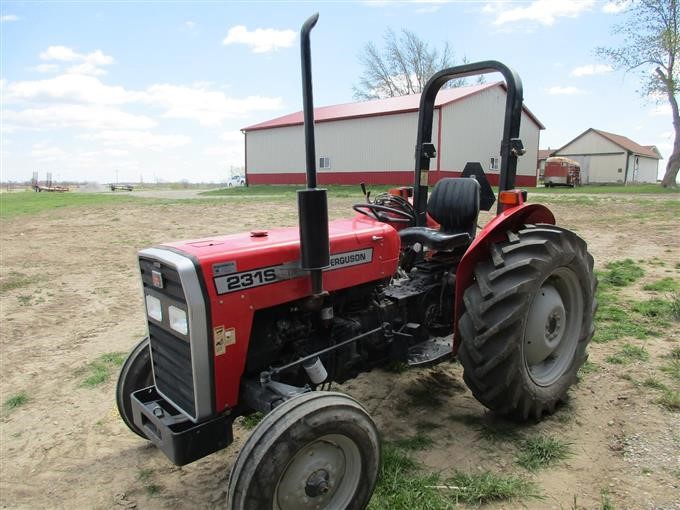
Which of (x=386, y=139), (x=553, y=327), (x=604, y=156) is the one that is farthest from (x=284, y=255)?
(x=604, y=156)

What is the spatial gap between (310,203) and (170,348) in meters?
1.01

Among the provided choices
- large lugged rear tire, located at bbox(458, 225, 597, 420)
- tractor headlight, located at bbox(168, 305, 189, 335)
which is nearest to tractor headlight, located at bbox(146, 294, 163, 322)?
tractor headlight, located at bbox(168, 305, 189, 335)

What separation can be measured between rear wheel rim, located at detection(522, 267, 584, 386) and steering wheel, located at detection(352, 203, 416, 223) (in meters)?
1.09

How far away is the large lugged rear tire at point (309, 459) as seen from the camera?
2.00 meters

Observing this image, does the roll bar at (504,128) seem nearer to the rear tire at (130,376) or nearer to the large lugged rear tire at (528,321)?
the large lugged rear tire at (528,321)

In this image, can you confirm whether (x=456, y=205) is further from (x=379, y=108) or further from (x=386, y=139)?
(x=379, y=108)

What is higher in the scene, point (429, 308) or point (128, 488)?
point (429, 308)

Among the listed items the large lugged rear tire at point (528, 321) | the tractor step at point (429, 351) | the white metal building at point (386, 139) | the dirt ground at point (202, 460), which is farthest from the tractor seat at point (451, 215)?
the white metal building at point (386, 139)

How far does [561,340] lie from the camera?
134 inches

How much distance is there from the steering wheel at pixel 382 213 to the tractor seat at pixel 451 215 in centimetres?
15

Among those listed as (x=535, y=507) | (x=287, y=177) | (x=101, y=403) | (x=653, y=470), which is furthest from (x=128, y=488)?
(x=287, y=177)

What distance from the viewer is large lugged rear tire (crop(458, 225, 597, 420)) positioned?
2.83 metres

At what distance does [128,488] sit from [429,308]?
2.09 m

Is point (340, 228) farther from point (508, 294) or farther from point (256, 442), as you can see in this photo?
point (256, 442)
